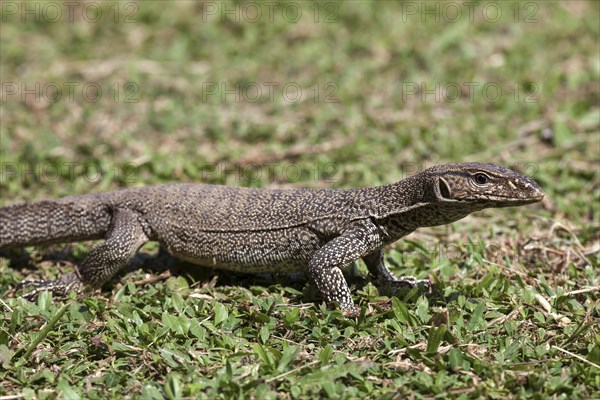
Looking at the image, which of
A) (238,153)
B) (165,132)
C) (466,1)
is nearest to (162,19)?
(165,132)

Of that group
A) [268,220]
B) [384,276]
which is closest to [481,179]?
[384,276]

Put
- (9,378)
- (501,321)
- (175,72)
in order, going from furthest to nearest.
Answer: (175,72) → (501,321) → (9,378)

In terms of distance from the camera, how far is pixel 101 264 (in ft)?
24.1

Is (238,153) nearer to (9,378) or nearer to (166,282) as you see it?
(166,282)

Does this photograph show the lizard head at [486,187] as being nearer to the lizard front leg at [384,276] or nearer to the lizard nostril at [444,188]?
the lizard nostril at [444,188]

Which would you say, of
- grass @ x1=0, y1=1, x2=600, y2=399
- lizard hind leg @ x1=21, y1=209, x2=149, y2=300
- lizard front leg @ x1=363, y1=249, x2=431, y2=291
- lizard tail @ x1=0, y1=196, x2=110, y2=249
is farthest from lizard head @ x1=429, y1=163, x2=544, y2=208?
lizard tail @ x1=0, y1=196, x2=110, y2=249

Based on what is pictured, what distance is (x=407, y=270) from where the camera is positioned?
7.71 m

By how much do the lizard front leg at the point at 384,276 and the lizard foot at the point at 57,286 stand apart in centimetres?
264

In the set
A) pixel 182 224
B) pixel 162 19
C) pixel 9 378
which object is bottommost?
pixel 9 378

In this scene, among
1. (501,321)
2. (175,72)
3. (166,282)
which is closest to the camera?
(501,321)

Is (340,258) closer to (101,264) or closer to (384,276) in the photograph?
(384,276)

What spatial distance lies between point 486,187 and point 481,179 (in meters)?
0.08

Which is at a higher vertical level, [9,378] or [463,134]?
[463,134]

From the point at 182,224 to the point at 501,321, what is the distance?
2.95 m
